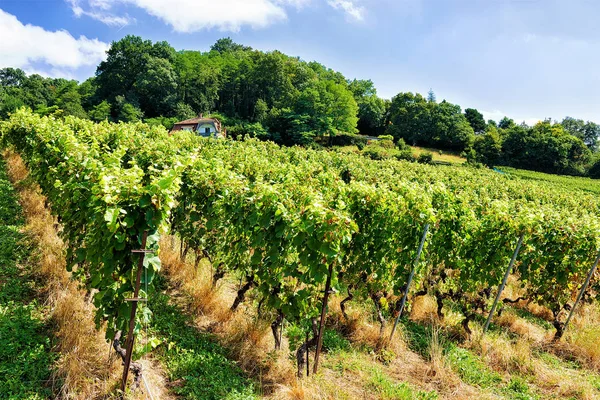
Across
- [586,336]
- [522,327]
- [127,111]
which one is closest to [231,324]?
[522,327]

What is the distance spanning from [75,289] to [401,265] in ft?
15.0

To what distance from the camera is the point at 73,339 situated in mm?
3463

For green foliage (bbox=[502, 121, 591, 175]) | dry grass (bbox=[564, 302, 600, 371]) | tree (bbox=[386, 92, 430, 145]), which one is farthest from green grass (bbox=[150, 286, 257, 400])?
tree (bbox=[386, 92, 430, 145])

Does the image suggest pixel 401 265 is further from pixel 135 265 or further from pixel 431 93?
pixel 431 93

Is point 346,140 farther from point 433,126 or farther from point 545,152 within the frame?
point 545,152

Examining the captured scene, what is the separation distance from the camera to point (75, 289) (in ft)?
14.7

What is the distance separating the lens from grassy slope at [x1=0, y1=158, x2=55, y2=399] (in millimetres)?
2980

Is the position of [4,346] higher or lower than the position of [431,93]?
lower

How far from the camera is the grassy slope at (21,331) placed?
298 centimetres

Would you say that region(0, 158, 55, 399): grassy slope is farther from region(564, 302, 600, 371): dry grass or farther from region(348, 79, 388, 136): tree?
region(348, 79, 388, 136): tree

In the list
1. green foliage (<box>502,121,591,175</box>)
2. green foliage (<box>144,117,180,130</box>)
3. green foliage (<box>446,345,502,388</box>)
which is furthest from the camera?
green foliage (<box>144,117,180,130</box>)

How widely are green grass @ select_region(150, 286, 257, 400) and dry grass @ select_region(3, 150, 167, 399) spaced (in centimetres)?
25

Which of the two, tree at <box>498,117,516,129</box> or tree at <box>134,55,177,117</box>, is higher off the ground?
tree at <box>498,117,516,129</box>

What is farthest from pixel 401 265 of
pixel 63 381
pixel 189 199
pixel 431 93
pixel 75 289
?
pixel 431 93
